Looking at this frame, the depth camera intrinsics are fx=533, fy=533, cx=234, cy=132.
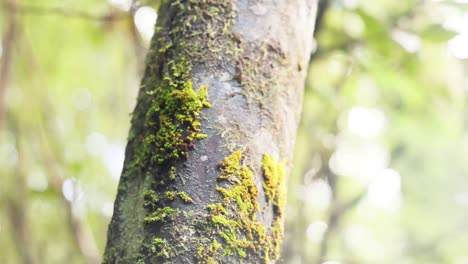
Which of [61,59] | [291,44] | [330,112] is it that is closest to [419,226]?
[330,112]

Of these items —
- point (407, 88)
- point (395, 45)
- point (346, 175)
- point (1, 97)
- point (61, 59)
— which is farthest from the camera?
point (61, 59)

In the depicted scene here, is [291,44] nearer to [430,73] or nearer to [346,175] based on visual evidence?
[430,73]

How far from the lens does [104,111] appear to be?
123 inches

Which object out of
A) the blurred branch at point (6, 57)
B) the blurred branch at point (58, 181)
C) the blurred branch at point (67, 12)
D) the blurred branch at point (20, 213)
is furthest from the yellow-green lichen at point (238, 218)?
the blurred branch at point (20, 213)

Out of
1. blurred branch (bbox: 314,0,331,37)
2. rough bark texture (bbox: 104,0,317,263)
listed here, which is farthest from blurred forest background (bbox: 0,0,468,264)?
rough bark texture (bbox: 104,0,317,263)

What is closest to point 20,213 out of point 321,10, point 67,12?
point 67,12

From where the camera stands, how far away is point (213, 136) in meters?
0.63

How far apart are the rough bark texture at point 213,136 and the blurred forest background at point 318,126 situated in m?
0.73

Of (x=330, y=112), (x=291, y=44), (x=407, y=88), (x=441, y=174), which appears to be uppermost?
(x=441, y=174)

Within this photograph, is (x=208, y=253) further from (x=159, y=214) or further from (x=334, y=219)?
(x=334, y=219)

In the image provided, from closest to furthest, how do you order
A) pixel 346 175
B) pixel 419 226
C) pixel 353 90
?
pixel 353 90, pixel 346 175, pixel 419 226

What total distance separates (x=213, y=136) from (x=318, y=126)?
53.0 inches

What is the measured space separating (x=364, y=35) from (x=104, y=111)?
2.01 meters

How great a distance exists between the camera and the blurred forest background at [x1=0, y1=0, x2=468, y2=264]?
155 centimetres
